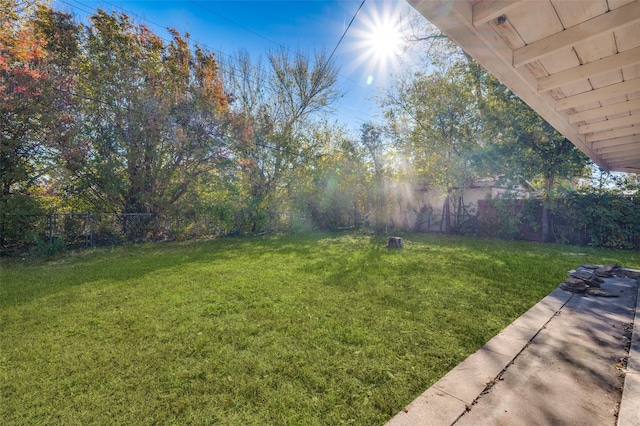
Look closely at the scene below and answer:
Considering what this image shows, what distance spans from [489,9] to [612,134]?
2927mm

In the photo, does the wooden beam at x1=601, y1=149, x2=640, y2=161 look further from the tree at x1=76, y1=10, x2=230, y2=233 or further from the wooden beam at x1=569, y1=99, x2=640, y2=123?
the tree at x1=76, y1=10, x2=230, y2=233

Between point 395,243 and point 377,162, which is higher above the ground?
point 377,162

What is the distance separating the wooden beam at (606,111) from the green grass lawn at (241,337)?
6.06 feet

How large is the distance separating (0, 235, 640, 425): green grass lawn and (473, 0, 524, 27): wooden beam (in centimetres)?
192

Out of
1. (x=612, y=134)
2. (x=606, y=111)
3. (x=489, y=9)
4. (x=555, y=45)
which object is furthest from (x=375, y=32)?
(x=489, y=9)

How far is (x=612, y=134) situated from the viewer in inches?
116

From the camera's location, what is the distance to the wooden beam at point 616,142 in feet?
10.0

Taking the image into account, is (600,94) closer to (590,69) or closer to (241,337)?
(590,69)

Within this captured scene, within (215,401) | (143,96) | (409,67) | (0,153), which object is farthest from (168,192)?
(409,67)

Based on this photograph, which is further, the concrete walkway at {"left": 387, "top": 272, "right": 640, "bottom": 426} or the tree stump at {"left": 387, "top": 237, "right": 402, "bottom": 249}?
the tree stump at {"left": 387, "top": 237, "right": 402, "bottom": 249}

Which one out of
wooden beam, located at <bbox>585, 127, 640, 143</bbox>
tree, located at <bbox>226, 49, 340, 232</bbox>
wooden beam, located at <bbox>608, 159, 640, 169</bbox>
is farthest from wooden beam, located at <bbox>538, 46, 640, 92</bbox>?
tree, located at <bbox>226, 49, 340, 232</bbox>

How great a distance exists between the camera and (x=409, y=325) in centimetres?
229

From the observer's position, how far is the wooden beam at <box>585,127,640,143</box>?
9.01 ft

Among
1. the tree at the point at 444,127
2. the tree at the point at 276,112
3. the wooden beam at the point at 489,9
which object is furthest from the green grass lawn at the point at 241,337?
the tree at the point at 276,112
